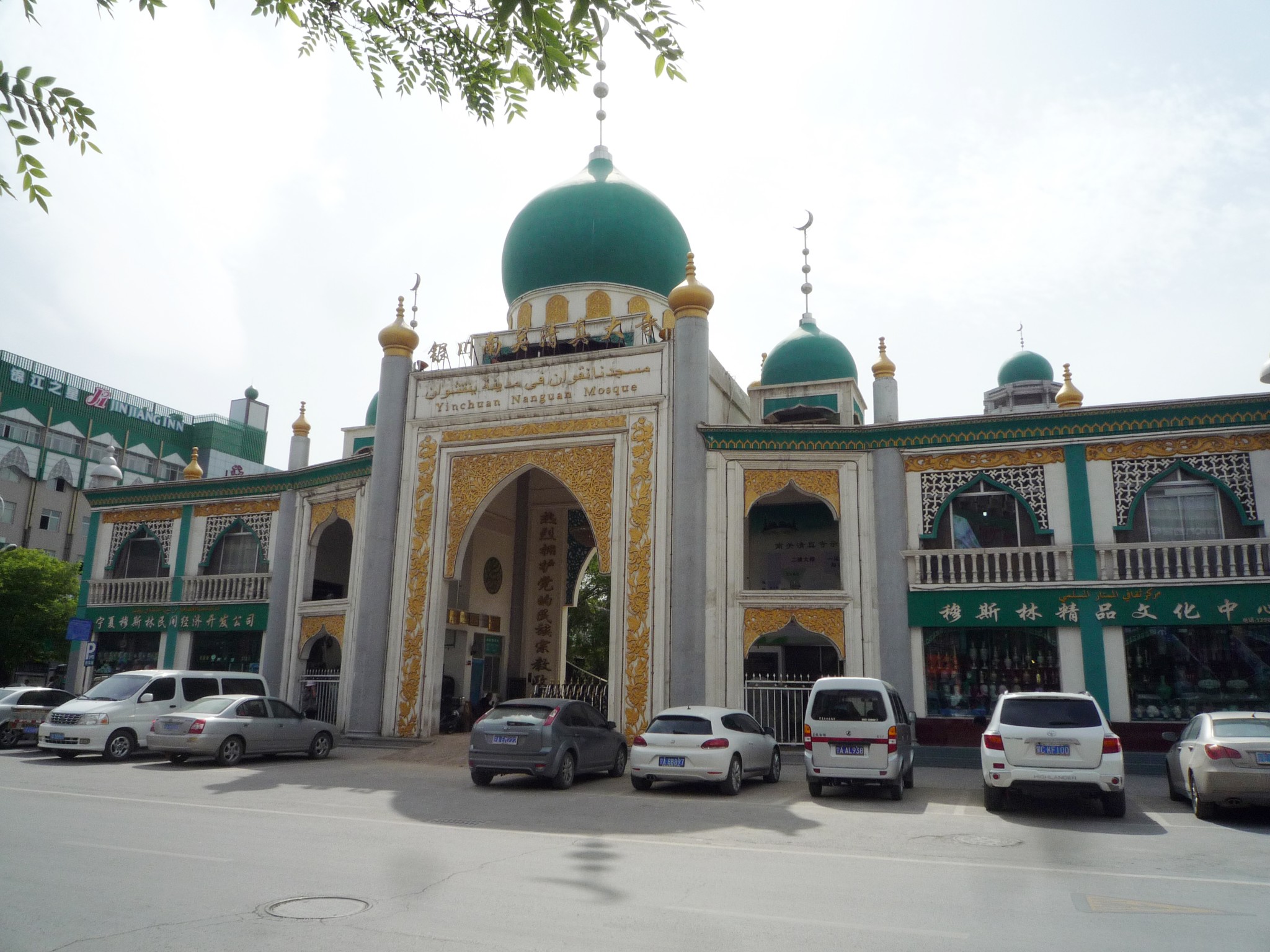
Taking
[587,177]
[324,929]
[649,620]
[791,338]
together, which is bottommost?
[324,929]

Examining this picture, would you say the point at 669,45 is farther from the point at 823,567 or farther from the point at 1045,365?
the point at 1045,365

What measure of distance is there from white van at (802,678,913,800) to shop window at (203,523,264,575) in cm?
1583

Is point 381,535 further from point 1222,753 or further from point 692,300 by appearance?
point 1222,753

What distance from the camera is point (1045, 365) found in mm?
29609

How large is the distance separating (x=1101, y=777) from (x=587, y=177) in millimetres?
18175

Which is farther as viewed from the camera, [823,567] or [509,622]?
[509,622]

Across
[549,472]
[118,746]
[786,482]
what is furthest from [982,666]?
[118,746]

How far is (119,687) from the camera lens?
645 inches

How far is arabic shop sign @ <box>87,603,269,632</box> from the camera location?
2223cm

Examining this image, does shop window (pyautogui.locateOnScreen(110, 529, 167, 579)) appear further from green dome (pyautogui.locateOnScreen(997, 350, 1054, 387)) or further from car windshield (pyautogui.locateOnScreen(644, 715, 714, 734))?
green dome (pyautogui.locateOnScreen(997, 350, 1054, 387))

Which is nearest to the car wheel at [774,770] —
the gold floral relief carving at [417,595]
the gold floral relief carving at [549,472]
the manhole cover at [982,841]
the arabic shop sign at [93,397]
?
the manhole cover at [982,841]

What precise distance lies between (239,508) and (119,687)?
7.64 metres

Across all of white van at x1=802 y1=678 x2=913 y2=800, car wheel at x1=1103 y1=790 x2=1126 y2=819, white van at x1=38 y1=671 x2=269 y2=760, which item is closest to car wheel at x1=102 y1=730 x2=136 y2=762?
white van at x1=38 y1=671 x2=269 y2=760

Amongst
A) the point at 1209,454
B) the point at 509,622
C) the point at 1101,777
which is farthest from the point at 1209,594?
the point at 509,622
